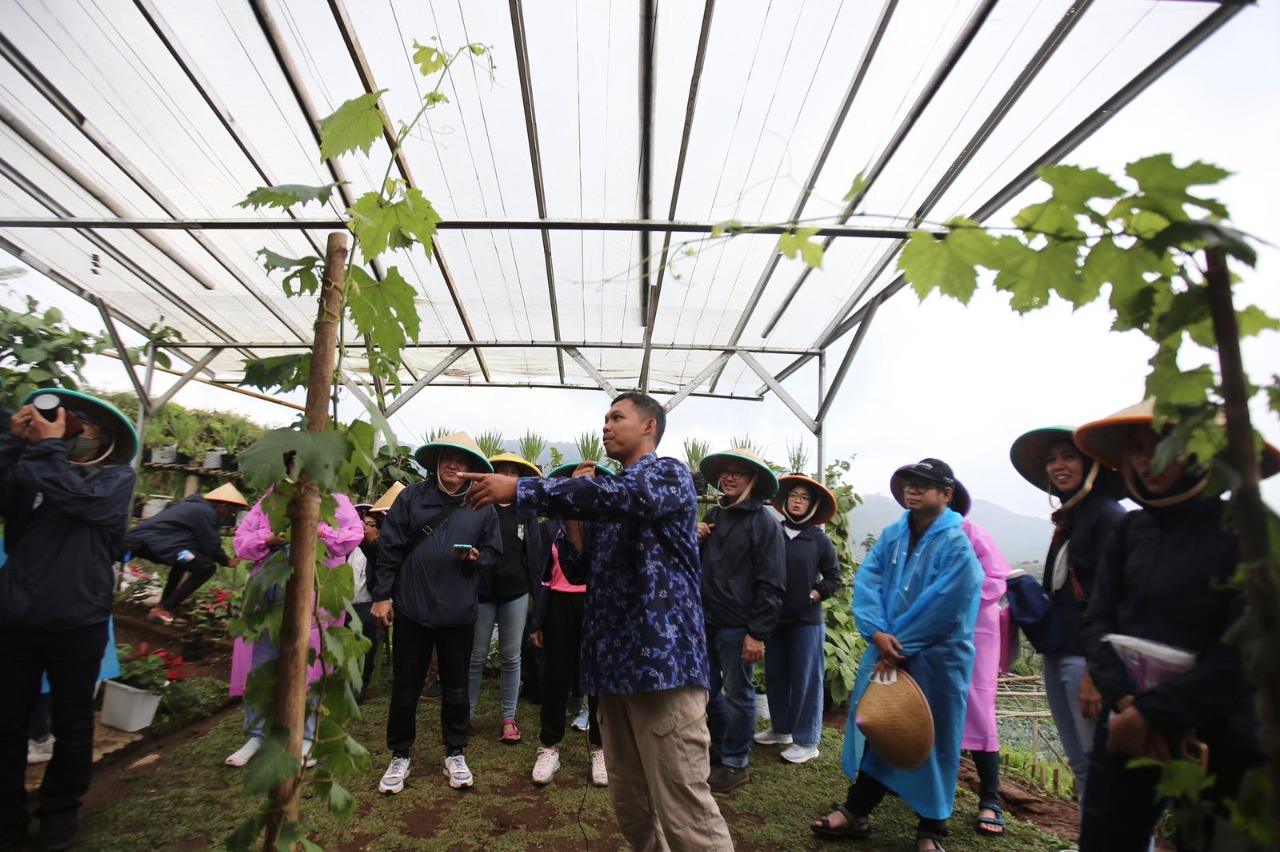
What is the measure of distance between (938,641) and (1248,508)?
Result: 2866mm

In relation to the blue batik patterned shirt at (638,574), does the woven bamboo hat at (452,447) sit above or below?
above

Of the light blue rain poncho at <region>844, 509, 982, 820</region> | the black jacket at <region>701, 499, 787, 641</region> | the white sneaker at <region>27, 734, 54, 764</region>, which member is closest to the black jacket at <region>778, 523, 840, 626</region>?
the black jacket at <region>701, 499, 787, 641</region>

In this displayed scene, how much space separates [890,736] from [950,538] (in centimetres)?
107

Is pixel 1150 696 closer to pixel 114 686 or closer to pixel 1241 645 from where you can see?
pixel 1241 645

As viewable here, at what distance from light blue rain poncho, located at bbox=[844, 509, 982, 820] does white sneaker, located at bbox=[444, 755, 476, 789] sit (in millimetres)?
A: 2368

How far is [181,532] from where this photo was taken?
5.64m

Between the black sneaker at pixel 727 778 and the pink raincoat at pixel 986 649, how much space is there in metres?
1.43

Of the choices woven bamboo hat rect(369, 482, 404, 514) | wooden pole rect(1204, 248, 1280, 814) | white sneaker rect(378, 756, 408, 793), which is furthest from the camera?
woven bamboo hat rect(369, 482, 404, 514)

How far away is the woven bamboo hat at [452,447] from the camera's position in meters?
4.26

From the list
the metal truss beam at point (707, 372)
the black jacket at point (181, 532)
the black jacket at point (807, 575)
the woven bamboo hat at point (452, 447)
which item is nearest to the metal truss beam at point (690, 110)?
the woven bamboo hat at point (452, 447)

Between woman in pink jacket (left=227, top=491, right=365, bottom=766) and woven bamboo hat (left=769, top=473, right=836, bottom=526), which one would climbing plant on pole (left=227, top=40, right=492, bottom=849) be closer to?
woman in pink jacket (left=227, top=491, right=365, bottom=766)

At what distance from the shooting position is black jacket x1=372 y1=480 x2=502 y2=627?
12.7 ft

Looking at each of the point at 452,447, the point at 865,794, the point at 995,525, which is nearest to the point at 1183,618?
the point at 865,794

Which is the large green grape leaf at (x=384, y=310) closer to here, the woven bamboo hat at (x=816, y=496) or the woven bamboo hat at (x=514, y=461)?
the woven bamboo hat at (x=514, y=461)
